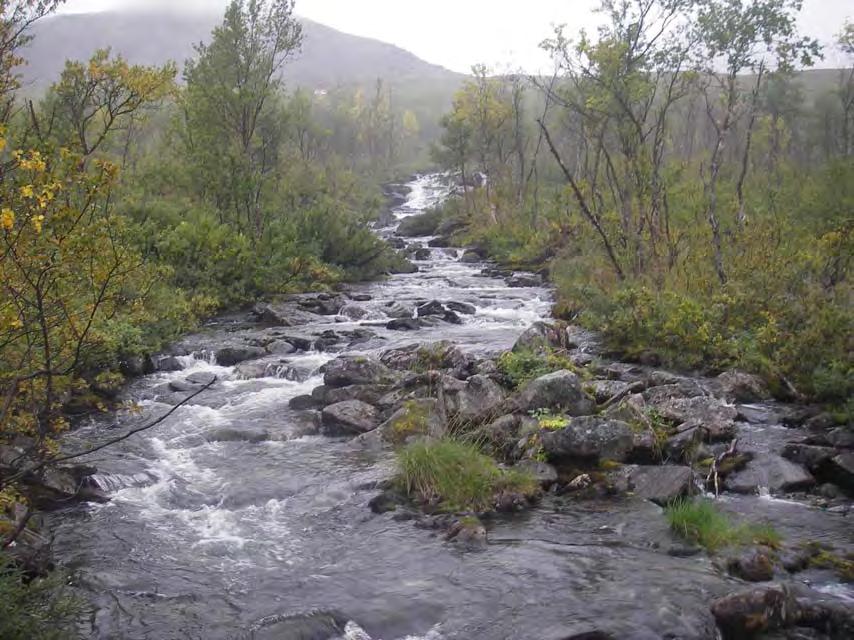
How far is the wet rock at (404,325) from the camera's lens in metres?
20.0

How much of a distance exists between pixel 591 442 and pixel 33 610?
697cm

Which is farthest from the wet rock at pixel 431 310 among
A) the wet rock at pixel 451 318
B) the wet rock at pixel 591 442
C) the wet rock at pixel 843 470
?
the wet rock at pixel 843 470

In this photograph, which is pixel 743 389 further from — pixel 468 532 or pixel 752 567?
pixel 468 532

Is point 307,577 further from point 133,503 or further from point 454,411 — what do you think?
point 454,411

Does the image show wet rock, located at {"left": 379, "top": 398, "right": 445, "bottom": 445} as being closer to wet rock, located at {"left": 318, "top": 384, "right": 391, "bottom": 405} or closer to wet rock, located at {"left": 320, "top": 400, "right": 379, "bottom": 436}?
wet rock, located at {"left": 320, "top": 400, "right": 379, "bottom": 436}

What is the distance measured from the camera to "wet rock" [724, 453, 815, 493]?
9.23 meters

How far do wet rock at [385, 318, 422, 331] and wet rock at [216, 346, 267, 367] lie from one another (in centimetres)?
422

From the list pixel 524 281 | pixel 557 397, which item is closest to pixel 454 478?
pixel 557 397

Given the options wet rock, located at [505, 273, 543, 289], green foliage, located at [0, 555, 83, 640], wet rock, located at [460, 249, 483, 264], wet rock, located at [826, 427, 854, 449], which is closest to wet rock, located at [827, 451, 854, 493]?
wet rock, located at [826, 427, 854, 449]

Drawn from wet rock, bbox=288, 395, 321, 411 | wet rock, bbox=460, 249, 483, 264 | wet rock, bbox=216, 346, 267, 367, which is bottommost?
wet rock, bbox=288, 395, 321, 411

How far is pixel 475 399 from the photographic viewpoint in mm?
11836

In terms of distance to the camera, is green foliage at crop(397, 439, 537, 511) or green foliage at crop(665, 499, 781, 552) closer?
green foliage at crop(665, 499, 781, 552)

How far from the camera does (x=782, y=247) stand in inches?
695

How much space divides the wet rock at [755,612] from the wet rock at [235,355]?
Result: 40.9ft
